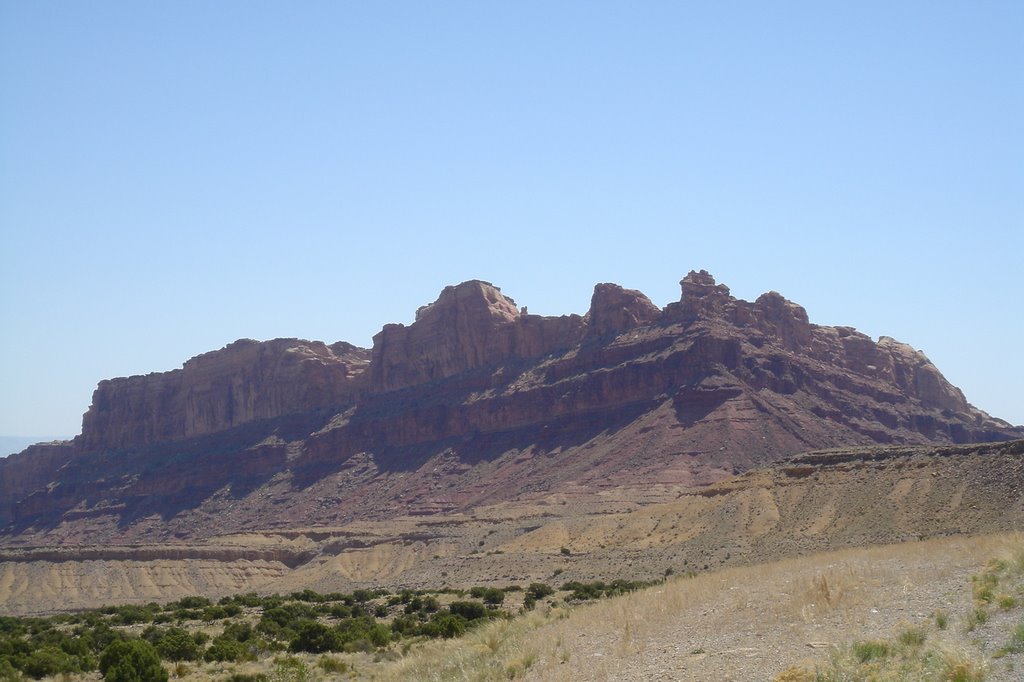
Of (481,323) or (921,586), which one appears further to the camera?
(481,323)

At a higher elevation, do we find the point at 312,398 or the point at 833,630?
the point at 312,398

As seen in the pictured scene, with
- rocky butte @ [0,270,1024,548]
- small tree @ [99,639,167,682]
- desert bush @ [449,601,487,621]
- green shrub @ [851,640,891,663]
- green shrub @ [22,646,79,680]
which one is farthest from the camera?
rocky butte @ [0,270,1024,548]

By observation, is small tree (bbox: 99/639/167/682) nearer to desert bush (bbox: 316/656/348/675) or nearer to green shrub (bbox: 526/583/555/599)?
desert bush (bbox: 316/656/348/675)

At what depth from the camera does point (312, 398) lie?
16525cm

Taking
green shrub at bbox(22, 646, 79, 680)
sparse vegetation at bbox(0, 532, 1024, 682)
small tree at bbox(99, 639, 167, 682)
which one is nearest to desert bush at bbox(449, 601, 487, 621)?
sparse vegetation at bbox(0, 532, 1024, 682)

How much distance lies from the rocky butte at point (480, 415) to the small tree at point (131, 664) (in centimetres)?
7530

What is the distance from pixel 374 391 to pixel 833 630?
144m

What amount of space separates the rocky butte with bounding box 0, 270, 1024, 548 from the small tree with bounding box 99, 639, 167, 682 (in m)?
75.3

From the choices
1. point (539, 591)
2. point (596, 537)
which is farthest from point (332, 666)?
point (596, 537)

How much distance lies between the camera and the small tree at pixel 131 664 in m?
26.2

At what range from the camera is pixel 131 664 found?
26828 millimetres

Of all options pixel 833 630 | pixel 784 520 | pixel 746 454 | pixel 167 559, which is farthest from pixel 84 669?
pixel 746 454

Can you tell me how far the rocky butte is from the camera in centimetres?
Result: 11650

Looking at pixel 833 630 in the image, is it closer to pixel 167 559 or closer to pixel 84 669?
pixel 84 669
